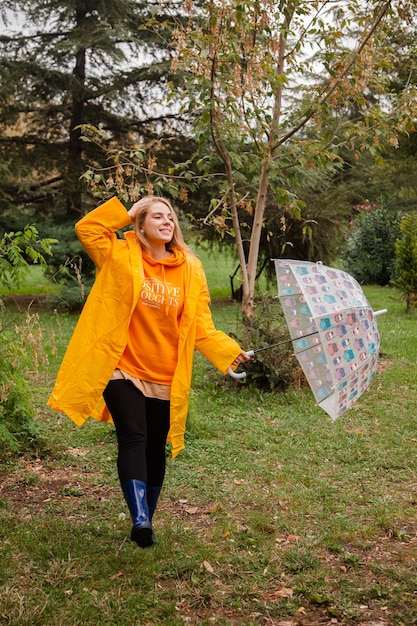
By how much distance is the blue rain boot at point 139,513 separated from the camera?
3350 millimetres

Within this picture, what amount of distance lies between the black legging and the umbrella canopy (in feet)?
2.84

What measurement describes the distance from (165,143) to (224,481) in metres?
12.1

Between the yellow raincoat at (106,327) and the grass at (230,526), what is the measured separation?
67cm

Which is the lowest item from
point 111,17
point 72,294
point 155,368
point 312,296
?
point 72,294

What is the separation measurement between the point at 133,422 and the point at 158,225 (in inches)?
42.5

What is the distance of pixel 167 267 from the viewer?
3.81 metres

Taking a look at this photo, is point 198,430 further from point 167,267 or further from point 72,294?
point 72,294

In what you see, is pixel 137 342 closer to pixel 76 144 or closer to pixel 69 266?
pixel 69 266

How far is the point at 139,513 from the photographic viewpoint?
133 inches

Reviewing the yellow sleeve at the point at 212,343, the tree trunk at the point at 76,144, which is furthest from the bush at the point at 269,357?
the tree trunk at the point at 76,144

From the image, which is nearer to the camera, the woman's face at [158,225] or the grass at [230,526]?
the grass at [230,526]

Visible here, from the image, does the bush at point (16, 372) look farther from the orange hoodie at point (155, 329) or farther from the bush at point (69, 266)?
the bush at point (69, 266)

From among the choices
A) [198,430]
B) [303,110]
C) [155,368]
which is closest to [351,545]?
[155,368]

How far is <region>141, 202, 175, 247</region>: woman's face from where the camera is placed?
3.76 metres
